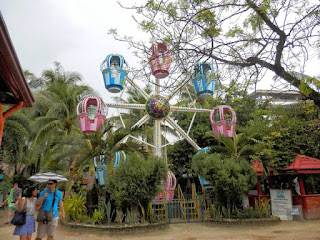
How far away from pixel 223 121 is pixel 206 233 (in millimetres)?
5949

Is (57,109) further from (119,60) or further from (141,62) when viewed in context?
(141,62)

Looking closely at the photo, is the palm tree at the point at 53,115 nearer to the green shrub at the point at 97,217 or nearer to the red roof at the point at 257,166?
the green shrub at the point at 97,217

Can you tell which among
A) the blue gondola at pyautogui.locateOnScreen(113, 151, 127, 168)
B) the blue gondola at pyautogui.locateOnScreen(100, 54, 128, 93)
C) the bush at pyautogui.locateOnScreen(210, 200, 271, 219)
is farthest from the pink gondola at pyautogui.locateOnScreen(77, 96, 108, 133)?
the bush at pyautogui.locateOnScreen(210, 200, 271, 219)

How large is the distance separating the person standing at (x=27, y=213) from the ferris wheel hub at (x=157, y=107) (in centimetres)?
820

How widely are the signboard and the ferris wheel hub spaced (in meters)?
5.94

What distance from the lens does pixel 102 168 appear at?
10.3 meters

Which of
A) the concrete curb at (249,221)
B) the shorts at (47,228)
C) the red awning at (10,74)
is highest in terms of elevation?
the red awning at (10,74)

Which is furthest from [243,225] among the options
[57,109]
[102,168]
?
[57,109]

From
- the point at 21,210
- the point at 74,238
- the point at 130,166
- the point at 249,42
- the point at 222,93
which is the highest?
the point at 249,42

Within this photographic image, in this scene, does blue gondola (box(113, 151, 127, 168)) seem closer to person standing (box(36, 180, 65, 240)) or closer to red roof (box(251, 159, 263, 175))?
person standing (box(36, 180, 65, 240))

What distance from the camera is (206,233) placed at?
8891 mm

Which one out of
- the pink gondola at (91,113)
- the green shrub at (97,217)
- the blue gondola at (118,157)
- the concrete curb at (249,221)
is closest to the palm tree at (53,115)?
the pink gondola at (91,113)

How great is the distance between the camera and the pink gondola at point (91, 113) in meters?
11.5

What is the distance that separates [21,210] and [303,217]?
1053cm
